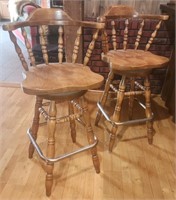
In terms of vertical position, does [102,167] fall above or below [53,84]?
below

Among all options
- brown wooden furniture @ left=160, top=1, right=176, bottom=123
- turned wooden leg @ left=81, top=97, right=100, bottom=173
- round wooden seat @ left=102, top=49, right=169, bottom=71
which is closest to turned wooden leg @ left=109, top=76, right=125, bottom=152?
round wooden seat @ left=102, top=49, right=169, bottom=71

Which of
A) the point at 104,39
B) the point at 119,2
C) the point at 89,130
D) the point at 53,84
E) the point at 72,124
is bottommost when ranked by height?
the point at 72,124

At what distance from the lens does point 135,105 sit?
6.93 ft

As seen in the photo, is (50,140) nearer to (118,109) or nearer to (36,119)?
(36,119)

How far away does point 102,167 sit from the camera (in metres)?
1.39

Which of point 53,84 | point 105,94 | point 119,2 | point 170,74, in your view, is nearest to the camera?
point 53,84

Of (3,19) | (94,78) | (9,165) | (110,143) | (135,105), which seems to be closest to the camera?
(94,78)

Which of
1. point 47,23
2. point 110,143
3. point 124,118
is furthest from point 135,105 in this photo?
point 47,23

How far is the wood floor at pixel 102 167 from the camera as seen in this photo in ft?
4.01

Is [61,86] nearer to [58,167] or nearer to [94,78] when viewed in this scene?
[94,78]

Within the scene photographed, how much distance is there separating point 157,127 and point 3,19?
628 cm

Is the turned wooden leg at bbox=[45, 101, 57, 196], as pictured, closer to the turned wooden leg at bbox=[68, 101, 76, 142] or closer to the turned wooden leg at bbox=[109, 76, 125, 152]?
the turned wooden leg at bbox=[68, 101, 76, 142]

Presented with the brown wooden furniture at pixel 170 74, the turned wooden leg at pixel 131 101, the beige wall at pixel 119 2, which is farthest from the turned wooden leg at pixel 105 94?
the beige wall at pixel 119 2

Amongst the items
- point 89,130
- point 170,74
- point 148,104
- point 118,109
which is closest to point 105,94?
point 118,109
